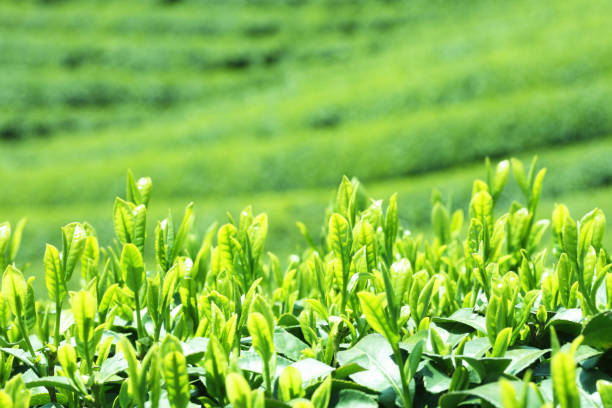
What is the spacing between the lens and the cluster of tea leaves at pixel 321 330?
1.20 m

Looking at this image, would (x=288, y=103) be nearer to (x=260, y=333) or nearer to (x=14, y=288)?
(x=14, y=288)

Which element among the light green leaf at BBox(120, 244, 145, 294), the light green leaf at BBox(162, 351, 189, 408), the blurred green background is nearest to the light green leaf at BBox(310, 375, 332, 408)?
the light green leaf at BBox(162, 351, 189, 408)

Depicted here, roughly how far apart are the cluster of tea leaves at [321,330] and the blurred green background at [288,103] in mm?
7718

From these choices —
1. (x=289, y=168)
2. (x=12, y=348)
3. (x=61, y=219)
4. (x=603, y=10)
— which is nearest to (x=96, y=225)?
(x=61, y=219)

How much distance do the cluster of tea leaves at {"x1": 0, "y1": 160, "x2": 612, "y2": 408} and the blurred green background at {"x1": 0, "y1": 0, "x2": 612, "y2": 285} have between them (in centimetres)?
772

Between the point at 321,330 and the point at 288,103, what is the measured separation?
599 inches

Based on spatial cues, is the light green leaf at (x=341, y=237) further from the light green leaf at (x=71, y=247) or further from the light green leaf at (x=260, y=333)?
the light green leaf at (x=71, y=247)

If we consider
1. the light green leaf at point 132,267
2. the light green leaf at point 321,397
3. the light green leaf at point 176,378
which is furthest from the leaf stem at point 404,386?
the light green leaf at point 132,267

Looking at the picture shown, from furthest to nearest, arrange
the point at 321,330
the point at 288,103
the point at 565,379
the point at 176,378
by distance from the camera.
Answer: the point at 288,103, the point at 321,330, the point at 176,378, the point at 565,379

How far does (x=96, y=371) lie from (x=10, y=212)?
12.9m

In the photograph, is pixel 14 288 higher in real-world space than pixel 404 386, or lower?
higher

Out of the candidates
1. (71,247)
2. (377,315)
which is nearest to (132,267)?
(71,247)

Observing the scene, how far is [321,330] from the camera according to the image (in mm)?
1547

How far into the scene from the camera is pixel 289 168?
43.8ft
